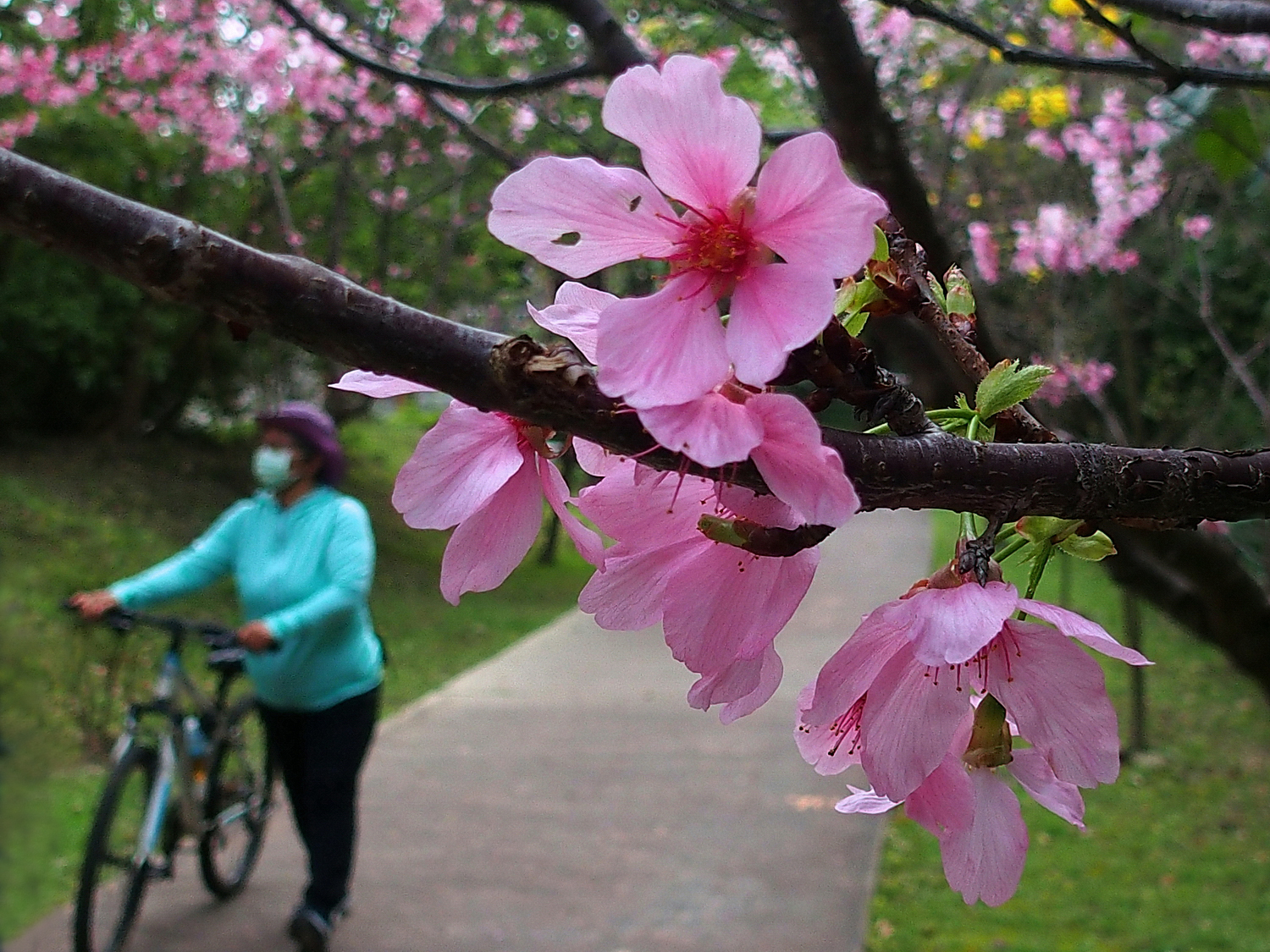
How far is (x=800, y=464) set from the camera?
48cm

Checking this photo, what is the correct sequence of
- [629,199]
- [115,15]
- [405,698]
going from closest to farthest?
[629,199]
[405,698]
[115,15]

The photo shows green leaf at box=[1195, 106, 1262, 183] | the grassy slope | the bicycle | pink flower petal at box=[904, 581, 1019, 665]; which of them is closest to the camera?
pink flower petal at box=[904, 581, 1019, 665]

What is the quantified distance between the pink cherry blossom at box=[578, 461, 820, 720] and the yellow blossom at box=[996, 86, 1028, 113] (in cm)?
695

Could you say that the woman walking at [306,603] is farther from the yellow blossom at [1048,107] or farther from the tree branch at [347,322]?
the yellow blossom at [1048,107]

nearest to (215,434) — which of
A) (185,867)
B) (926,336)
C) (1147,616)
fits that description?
(185,867)

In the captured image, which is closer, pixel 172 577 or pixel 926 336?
pixel 926 336

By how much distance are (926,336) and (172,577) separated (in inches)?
111

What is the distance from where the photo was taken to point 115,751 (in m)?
3.88

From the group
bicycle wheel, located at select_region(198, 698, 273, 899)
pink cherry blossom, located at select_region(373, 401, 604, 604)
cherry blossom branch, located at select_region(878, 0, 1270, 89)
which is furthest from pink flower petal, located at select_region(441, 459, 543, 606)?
bicycle wheel, located at select_region(198, 698, 273, 899)

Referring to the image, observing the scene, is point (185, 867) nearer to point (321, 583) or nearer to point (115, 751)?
point (115, 751)

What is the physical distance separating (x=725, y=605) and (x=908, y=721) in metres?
0.12

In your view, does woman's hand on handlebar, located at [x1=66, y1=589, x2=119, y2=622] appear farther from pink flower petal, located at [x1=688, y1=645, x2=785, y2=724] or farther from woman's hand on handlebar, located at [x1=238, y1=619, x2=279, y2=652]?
pink flower petal, located at [x1=688, y1=645, x2=785, y2=724]

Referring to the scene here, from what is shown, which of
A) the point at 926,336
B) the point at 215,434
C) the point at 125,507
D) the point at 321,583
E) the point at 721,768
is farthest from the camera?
the point at 215,434

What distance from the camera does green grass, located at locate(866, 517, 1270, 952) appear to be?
13.7 ft
